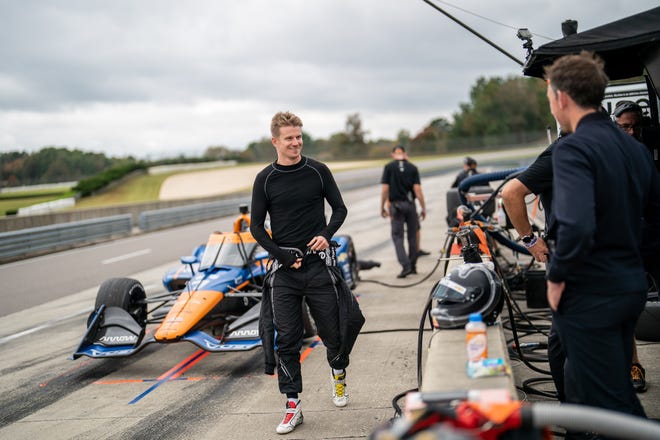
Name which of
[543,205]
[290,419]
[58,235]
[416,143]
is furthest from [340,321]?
[416,143]

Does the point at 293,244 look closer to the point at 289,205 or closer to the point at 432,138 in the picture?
the point at 289,205

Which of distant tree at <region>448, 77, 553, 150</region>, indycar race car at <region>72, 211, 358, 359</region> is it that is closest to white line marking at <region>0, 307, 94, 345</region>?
indycar race car at <region>72, 211, 358, 359</region>

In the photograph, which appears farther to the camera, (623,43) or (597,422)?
(623,43)

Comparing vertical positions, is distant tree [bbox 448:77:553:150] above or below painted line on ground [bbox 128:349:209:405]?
above

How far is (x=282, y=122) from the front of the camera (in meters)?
4.92

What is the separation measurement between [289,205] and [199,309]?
245 cm

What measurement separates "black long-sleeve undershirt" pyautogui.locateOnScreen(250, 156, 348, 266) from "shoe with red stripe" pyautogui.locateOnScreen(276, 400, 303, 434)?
119 cm

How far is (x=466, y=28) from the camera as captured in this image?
20.6ft

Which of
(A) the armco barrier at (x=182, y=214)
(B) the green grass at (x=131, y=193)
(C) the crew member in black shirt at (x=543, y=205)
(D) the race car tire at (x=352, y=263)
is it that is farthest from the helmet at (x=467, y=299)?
(B) the green grass at (x=131, y=193)

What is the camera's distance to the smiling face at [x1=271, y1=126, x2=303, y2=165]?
4.90 metres

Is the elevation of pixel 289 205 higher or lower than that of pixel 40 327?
higher

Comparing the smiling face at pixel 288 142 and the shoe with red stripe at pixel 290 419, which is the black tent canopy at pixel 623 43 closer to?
the smiling face at pixel 288 142

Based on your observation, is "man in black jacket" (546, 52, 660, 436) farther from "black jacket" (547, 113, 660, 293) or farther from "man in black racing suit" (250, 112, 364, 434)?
"man in black racing suit" (250, 112, 364, 434)

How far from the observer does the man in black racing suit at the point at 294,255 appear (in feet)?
16.1
